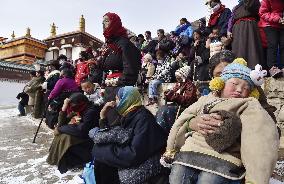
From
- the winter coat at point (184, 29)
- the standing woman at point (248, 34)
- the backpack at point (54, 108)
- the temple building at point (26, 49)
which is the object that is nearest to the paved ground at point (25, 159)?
the backpack at point (54, 108)

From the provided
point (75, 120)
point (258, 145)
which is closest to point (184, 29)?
point (75, 120)

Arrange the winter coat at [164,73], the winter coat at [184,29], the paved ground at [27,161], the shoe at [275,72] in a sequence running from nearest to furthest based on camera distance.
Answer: the paved ground at [27,161] → the shoe at [275,72] → the winter coat at [164,73] → the winter coat at [184,29]

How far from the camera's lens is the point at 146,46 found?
10.3m

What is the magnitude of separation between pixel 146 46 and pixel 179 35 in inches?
63.9

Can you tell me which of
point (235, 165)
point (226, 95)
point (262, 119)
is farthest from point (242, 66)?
point (235, 165)

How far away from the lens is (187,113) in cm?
253

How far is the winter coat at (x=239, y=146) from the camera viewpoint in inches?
75.7

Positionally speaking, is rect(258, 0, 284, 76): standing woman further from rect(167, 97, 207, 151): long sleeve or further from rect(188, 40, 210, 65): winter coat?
rect(167, 97, 207, 151): long sleeve

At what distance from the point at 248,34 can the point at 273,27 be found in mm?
409

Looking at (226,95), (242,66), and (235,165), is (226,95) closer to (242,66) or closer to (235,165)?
(242,66)

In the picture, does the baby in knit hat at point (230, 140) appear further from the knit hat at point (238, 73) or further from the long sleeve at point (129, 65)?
A: the long sleeve at point (129, 65)

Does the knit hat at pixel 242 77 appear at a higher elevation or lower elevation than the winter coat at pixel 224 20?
lower

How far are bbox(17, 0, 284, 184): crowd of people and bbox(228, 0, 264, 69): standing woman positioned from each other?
17 mm

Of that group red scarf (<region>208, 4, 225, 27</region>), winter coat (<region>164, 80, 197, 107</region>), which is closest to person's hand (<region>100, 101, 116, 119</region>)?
winter coat (<region>164, 80, 197, 107</region>)
